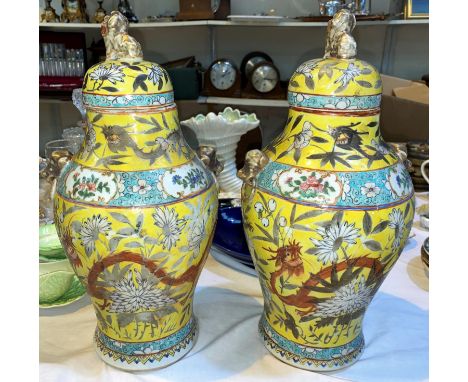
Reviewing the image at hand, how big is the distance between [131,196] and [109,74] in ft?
0.72

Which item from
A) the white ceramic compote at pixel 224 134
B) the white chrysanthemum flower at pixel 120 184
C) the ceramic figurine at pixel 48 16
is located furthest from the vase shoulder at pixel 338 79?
the ceramic figurine at pixel 48 16

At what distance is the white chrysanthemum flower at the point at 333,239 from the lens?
760 mm

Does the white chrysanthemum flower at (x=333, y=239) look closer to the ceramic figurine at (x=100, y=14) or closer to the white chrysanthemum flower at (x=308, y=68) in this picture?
the white chrysanthemum flower at (x=308, y=68)

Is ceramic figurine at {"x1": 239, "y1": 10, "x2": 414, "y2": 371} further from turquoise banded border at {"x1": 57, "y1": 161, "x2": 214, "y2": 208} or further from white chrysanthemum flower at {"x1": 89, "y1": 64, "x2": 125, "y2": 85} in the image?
white chrysanthemum flower at {"x1": 89, "y1": 64, "x2": 125, "y2": 85}

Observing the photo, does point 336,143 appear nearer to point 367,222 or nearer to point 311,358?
point 367,222

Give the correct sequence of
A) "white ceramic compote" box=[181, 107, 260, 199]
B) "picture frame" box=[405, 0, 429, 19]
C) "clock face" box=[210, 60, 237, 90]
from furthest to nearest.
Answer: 1. "clock face" box=[210, 60, 237, 90]
2. "picture frame" box=[405, 0, 429, 19]
3. "white ceramic compote" box=[181, 107, 260, 199]

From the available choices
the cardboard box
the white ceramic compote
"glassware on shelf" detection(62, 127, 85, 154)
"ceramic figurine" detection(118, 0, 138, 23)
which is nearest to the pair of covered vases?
the white ceramic compote

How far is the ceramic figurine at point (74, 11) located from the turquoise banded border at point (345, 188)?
2.66m

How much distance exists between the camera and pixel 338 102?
0.79 meters

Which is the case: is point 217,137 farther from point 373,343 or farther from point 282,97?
point 282,97

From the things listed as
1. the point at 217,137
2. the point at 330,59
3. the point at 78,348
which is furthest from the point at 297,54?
the point at 78,348

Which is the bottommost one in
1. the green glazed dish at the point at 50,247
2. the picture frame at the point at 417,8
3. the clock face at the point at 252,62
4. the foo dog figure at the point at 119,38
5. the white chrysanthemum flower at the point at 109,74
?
the green glazed dish at the point at 50,247

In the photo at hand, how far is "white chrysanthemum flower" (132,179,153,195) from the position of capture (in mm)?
780

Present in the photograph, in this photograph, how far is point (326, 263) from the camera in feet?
2.56
